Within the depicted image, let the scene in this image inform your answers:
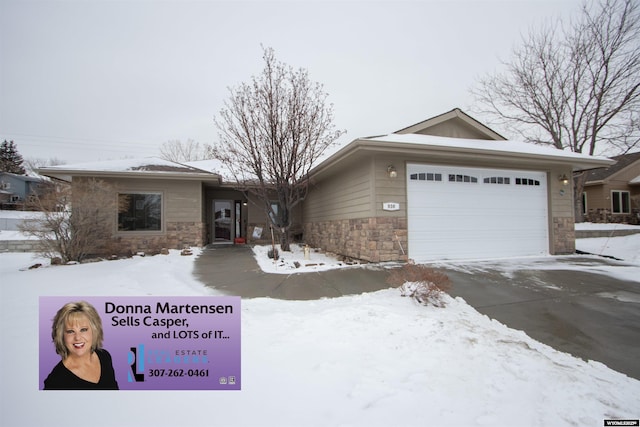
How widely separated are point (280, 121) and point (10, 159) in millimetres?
39209

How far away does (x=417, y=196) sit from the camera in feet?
24.3

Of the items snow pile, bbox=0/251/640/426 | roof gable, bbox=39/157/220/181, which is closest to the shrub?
snow pile, bbox=0/251/640/426

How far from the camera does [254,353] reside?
2.46 metres

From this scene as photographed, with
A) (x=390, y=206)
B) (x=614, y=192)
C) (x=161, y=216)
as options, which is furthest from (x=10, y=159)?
(x=614, y=192)

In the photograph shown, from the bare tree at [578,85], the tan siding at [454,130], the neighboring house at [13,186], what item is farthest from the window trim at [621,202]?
the neighboring house at [13,186]

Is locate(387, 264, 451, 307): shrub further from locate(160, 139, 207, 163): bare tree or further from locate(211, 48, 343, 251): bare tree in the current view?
locate(160, 139, 207, 163): bare tree

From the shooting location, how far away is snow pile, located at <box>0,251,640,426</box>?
170 cm

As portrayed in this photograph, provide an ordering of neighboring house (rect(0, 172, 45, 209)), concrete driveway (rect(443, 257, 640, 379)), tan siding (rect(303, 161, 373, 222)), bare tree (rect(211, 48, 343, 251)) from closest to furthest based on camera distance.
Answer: concrete driveway (rect(443, 257, 640, 379)) → tan siding (rect(303, 161, 373, 222)) → bare tree (rect(211, 48, 343, 251)) → neighboring house (rect(0, 172, 45, 209))

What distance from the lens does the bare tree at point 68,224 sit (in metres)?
6.45

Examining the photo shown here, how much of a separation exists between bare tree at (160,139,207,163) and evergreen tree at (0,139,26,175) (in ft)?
54.0

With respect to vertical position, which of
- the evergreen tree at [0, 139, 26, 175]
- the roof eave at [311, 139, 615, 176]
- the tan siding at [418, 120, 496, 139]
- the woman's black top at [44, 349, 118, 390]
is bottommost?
the woman's black top at [44, 349, 118, 390]

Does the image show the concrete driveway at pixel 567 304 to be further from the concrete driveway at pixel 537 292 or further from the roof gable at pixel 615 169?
the roof gable at pixel 615 169

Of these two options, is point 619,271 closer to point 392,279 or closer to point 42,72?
point 392,279

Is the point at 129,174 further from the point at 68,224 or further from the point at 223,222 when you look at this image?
the point at 223,222
